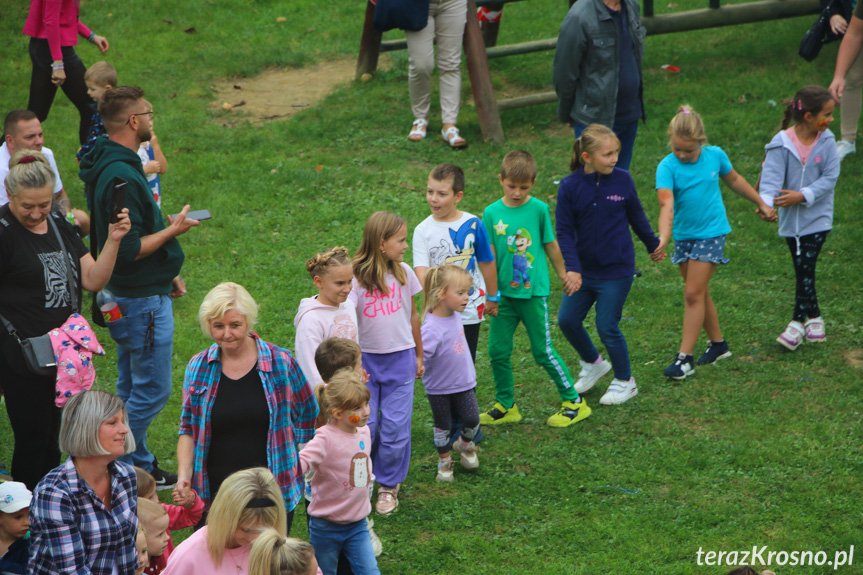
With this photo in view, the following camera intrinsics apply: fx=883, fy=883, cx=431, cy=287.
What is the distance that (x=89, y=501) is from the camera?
325 centimetres

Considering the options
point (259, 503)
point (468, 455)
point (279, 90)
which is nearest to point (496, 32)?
point (279, 90)

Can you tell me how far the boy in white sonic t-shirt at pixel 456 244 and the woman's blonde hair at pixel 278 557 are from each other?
2577mm

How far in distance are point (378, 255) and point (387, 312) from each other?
0.31 m

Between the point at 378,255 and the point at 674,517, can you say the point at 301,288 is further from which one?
the point at 674,517

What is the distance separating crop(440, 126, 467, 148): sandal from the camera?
31.6 feet

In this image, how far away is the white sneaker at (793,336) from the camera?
6430mm

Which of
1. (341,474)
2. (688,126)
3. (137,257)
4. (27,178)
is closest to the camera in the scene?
(341,474)

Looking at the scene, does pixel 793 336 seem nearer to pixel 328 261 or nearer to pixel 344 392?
pixel 328 261

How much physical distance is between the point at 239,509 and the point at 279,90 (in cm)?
899

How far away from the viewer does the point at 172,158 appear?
31.2ft

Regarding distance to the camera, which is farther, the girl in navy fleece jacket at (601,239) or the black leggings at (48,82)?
the black leggings at (48,82)

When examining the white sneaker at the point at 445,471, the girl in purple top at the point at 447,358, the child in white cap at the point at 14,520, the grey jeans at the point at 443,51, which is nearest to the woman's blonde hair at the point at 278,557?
the child in white cap at the point at 14,520

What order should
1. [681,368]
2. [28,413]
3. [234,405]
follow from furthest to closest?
[681,368]
[28,413]
[234,405]

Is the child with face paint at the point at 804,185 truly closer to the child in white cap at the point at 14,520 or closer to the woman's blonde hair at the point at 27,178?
the woman's blonde hair at the point at 27,178
